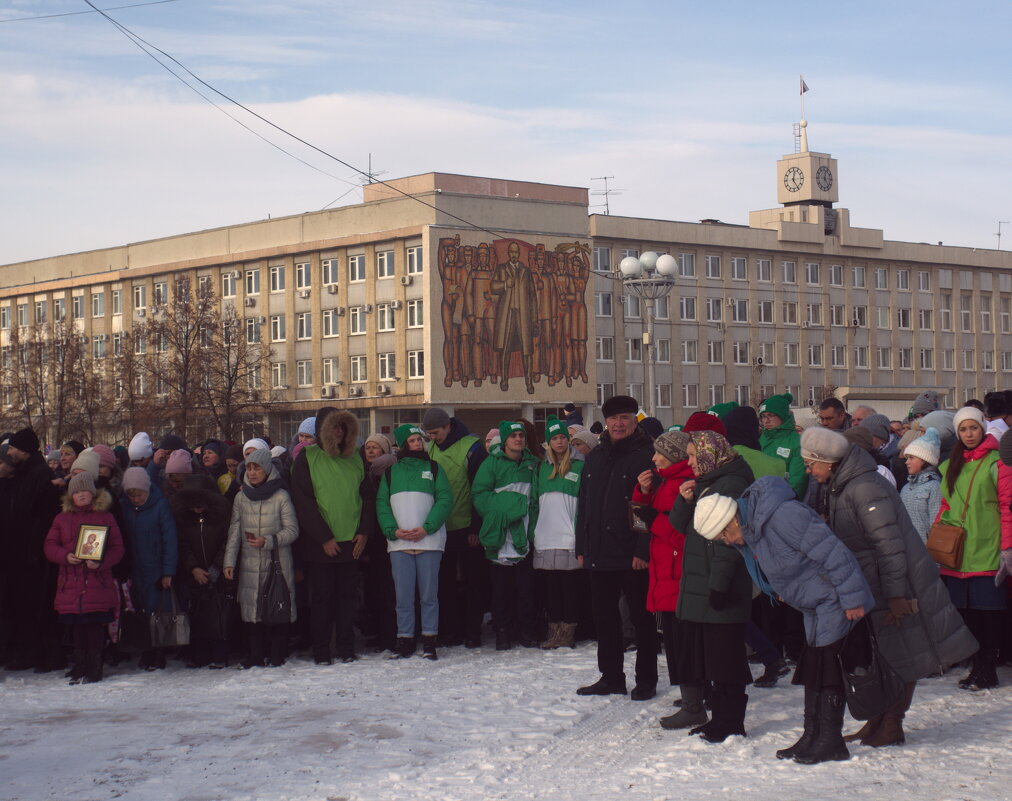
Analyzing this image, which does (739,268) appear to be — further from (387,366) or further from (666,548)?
(666,548)

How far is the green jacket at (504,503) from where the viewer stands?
12086 millimetres

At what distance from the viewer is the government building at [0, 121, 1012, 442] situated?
63.0 metres

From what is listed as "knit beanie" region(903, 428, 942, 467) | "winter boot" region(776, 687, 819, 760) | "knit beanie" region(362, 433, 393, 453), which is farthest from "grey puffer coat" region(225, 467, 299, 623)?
"winter boot" region(776, 687, 819, 760)

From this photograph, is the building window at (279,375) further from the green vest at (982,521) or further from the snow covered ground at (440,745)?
the green vest at (982,521)

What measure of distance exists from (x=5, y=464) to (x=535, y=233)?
54.6 meters

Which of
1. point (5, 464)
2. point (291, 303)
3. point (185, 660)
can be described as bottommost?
point (185, 660)

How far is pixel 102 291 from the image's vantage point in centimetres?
7519

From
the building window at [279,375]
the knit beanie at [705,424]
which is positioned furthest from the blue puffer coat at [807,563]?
the building window at [279,375]

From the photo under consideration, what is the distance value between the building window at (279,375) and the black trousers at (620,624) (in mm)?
60072

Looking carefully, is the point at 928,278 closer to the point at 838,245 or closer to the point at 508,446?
the point at 838,245

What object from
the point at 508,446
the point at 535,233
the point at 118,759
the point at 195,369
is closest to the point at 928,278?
the point at 535,233

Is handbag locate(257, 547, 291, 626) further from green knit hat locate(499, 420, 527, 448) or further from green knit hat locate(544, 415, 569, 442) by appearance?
green knit hat locate(544, 415, 569, 442)

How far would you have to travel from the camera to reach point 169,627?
11109mm

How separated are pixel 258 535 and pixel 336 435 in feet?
3.49
